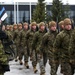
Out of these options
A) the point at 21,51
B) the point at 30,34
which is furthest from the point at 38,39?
the point at 21,51

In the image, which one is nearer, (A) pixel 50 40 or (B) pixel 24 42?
(A) pixel 50 40

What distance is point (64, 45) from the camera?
10875 mm

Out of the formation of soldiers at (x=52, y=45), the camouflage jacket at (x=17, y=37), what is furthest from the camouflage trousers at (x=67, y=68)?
the camouflage jacket at (x=17, y=37)

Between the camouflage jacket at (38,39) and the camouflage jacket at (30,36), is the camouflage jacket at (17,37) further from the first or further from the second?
the camouflage jacket at (38,39)

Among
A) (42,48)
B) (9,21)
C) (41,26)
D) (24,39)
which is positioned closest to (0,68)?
(42,48)

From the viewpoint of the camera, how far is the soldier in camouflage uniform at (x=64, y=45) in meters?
10.5

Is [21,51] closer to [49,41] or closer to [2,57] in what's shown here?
[49,41]

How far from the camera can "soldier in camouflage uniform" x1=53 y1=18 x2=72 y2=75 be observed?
10469 mm

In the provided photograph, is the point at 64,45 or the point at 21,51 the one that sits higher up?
the point at 64,45

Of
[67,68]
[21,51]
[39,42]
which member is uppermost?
[39,42]

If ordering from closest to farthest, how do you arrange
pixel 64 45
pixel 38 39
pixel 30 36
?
pixel 64 45 → pixel 38 39 → pixel 30 36

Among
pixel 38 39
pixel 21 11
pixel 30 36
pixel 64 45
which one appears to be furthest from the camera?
pixel 21 11

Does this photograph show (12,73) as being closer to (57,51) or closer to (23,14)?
(57,51)

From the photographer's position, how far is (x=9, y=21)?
186 feet
